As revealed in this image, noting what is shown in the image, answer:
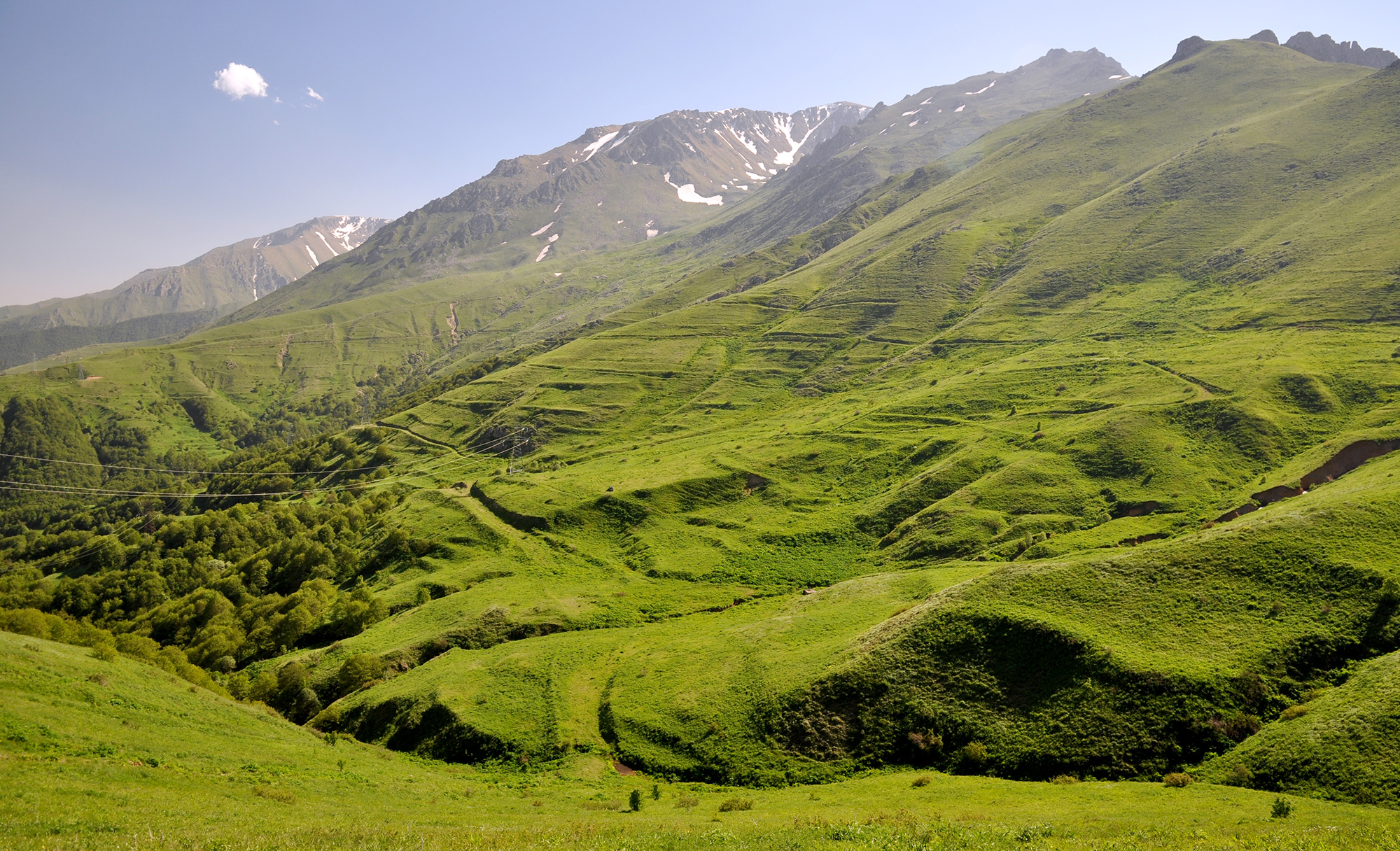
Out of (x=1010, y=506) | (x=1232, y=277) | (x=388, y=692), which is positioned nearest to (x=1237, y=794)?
(x=1010, y=506)

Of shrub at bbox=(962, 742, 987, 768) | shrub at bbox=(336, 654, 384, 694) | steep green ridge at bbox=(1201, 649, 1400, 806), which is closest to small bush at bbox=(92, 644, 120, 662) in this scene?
shrub at bbox=(336, 654, 384, 694)

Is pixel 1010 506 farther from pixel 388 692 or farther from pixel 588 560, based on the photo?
pixel 388 692

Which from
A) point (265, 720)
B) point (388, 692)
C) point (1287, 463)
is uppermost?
point (265, 720)

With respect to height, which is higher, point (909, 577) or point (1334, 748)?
point (1334, 748)

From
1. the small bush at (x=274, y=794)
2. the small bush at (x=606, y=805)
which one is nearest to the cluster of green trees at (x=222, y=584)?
the small bush at (x=274, y=794)

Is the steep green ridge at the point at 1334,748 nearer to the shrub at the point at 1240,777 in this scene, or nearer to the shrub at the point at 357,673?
the shrub at the point at 1240,777

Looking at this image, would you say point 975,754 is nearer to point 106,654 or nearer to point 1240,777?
point 1240,777

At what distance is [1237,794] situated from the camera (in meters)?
44.4

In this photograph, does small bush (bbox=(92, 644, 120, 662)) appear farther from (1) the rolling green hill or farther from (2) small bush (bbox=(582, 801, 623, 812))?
(2) small bush (bbox=(582, 801, 623, 812))

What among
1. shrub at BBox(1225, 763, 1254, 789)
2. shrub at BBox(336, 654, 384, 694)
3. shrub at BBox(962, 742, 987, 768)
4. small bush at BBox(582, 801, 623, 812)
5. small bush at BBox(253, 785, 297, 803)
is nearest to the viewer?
small bush at BBox(253, 785, 297, 803)

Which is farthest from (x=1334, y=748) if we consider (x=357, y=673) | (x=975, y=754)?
(x=357, y=673)

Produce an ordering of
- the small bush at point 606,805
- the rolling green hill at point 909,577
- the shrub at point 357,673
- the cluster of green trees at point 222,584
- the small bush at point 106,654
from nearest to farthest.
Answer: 1. the small bush at point 606,805
2. the rolling green hill at point 909,577
3. the small bush at point 106,654
4. the shrub at point 357,673
5. the cluster of green trees at point 222,584

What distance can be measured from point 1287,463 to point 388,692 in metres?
143

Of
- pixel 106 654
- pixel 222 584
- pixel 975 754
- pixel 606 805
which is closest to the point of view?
pixel 606 805
